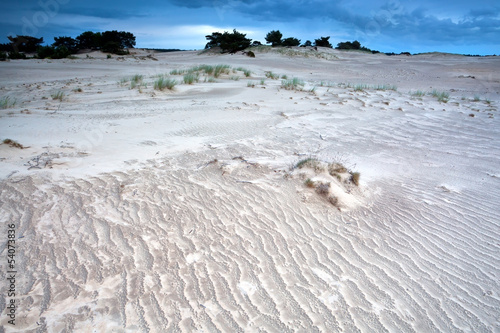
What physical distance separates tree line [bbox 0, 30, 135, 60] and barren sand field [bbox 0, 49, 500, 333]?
72.5 feet

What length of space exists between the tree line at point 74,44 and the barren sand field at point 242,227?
2210cm

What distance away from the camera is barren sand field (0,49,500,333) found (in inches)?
82.5

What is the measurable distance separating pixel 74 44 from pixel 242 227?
33858mm

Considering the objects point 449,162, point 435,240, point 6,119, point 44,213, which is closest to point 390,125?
point 449,162

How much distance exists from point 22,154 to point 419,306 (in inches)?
190

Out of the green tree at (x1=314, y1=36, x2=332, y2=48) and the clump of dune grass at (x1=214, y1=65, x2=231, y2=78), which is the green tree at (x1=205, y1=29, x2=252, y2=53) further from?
the clump of dune grass at (x1=214, y1=65, x2=231, y2=78)

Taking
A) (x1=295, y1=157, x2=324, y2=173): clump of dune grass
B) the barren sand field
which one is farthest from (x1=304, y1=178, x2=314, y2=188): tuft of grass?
(x1=295, y1=157, x2=324, y2=173): clump of dune grass

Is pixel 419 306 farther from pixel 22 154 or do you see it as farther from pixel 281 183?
pixel 22 154

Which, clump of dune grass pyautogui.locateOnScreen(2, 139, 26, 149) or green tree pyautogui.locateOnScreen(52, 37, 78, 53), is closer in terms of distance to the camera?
clump of dune grass pyautogui.locateOnScreen(2, 139, 26, 149)

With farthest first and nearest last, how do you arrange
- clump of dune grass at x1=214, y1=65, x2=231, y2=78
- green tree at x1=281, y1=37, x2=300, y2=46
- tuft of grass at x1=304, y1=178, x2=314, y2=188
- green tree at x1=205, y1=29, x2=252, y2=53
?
green tree at x1=281, y1=37, x2=300, y2=46 < green tree at x1=205, y1=29, x2=252, y2=53 < clump of dune grass at x1=214, y1=65, x2=231, y2=78 < tuft of grass at x1=304, y1=178, x2=314, y2=188

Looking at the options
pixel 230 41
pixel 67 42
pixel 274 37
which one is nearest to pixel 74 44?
pixel 67 42

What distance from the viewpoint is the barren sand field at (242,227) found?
82.5 inches

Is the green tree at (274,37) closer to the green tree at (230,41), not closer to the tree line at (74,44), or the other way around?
the green tree at (230,41)

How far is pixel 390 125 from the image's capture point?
282 inches
